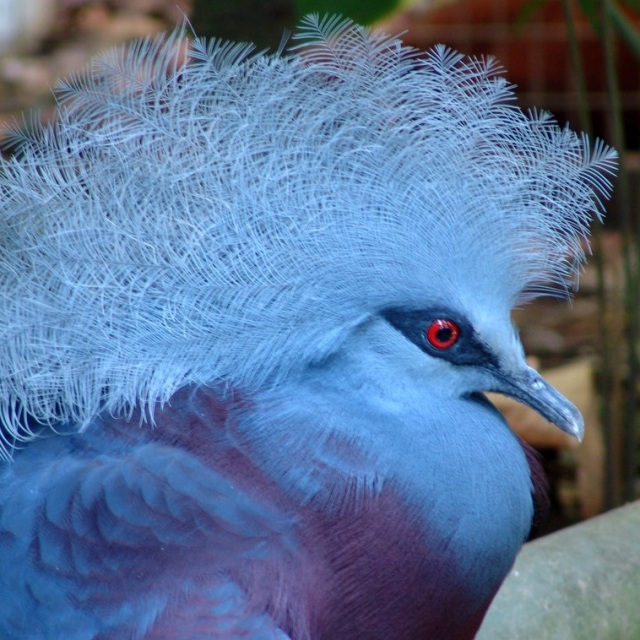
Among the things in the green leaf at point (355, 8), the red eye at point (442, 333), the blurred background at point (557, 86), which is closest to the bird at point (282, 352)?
the red eye at point (442, 333)

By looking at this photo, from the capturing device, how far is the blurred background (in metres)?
2.75

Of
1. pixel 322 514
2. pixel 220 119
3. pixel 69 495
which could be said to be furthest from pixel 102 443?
pixel 220 119

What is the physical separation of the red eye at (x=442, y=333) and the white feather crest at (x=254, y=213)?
5cm

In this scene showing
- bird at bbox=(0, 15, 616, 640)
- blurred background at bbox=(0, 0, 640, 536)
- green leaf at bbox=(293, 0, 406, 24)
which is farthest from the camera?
blurred background at bbox=(0, 0, 640, 536)

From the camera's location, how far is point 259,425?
59.7 inches

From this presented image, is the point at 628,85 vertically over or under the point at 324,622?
over

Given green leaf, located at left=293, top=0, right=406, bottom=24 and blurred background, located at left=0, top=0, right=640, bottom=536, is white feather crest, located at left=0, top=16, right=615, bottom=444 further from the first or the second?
green leaf, located at left=293, top=0, right=406, bottom=24

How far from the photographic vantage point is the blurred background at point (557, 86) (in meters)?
2.75

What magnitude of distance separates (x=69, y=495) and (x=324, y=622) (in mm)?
422

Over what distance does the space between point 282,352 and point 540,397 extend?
41 cm

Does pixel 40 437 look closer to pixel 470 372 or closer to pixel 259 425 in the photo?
pixel 259 425

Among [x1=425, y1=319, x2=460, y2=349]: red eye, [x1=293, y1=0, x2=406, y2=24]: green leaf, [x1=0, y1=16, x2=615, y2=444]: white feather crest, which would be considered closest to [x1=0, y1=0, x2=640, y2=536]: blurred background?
[x1=293, y1=0, x2=406, y2=24]: green leaf

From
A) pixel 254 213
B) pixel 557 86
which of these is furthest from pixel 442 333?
pixel 557 86

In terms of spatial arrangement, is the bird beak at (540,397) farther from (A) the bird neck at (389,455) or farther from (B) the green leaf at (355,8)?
(B) the green leaf at (355,8)
